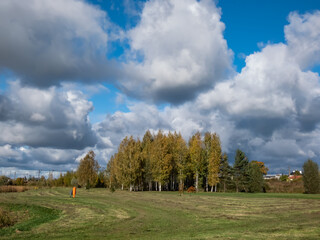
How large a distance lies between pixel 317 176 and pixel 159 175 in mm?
35593

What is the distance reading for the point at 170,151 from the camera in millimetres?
72500

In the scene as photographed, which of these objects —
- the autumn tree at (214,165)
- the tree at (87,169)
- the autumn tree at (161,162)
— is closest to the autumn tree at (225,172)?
the autumn tree at (214,165)

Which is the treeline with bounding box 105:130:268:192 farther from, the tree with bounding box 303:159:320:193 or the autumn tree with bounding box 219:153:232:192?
the tree with bounding box 303:159:320:193

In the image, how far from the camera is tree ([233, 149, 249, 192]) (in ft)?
218

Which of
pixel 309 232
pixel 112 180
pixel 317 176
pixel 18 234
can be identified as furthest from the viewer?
pixel 112 180

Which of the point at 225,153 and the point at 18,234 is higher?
the point at 225,153

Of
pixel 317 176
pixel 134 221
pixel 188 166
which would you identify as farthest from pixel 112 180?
pixel 134 221

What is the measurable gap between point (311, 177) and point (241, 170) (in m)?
16.9

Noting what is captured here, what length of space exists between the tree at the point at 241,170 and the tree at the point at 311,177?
1440 centimetres

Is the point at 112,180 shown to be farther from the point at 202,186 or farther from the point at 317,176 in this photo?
the point at 317,176

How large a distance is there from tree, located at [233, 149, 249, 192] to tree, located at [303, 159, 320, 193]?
14403 mm

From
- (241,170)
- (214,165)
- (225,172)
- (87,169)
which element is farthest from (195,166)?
(87,169)

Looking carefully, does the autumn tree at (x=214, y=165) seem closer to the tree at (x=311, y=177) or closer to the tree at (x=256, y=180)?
the tree at (x=256, y=180)

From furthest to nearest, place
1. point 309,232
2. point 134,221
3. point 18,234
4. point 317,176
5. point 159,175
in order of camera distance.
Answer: point 159,175 < point 317,176 < point 134,221 < point 18,234 < point 309,232
